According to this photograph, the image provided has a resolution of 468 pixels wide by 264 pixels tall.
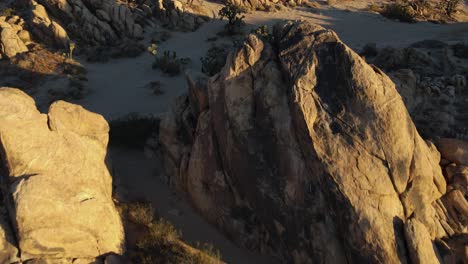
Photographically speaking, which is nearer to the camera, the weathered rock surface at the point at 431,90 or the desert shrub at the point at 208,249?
the desert shrub at the point at 208,249

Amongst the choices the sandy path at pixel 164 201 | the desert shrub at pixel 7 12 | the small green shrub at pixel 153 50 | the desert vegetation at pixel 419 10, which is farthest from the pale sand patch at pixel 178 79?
the desert shrub at pixel 7 12

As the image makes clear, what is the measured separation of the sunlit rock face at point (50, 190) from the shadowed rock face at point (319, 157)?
139 inches

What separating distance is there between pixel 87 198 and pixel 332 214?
6.19m

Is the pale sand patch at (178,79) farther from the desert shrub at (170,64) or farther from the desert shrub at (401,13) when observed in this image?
the desert shrub at (401,13)

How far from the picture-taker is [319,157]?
27.4ft

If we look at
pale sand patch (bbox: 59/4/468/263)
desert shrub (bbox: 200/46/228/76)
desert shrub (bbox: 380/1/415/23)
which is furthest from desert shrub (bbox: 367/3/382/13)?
desert shrub (bbox: 200/46/228/76)

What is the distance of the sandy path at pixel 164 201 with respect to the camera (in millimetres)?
10414

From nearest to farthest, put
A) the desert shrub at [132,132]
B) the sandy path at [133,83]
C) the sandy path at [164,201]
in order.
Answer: the sandy path at [164,201]
the desert shrub at [132,132]
the sandy path at [133,83]

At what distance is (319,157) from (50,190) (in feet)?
21.0

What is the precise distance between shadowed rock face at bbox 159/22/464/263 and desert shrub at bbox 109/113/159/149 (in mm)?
5169

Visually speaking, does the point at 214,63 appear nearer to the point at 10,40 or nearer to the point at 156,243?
the point at 156,243

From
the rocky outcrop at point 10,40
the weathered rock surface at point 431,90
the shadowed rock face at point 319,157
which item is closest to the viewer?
the shadowed rock face at point 319,157

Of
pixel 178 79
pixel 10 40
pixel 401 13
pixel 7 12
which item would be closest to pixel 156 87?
pixel 178 79

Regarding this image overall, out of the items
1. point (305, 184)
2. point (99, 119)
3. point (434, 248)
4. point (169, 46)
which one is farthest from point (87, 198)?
point (169, 46)
